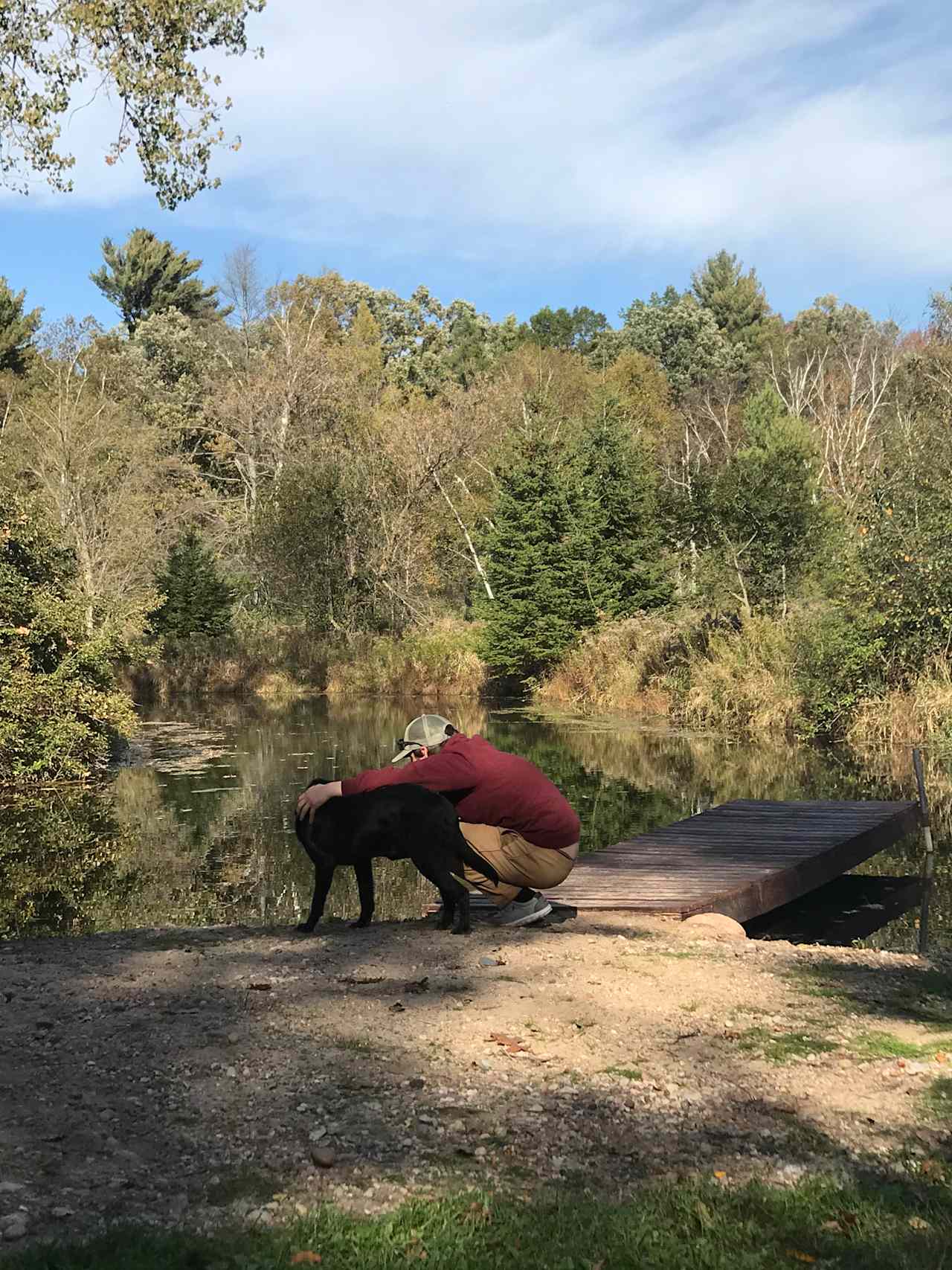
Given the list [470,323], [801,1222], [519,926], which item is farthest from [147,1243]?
[470,323]

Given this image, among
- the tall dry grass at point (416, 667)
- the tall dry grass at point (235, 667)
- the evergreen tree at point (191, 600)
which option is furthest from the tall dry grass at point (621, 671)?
the evergreen tree at point (191, 600)

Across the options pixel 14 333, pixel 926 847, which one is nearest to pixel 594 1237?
pixel 926 847

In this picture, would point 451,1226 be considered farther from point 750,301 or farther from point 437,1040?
point 750,301

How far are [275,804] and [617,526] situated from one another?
17.9 meters

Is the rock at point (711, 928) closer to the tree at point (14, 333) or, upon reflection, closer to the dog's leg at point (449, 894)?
the dog's leg at point (449, 894)

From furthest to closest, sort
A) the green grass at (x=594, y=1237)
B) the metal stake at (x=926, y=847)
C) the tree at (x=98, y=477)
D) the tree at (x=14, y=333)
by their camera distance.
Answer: the tree at (x=14, y=333) < the tree at (x=98, y=477) < the metal stake at (x=926, y=847) < the green grass at (x=594, y=1237)

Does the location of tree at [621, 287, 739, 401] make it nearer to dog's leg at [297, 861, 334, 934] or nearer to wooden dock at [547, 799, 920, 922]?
wooden dock at [547, 799, 920, 922]

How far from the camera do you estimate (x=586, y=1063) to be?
16.2 feet

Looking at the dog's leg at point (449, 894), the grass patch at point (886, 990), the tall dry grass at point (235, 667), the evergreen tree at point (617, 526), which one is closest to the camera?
the grass patch at point (886, 990)

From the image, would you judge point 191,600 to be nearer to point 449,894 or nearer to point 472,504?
point 472,504

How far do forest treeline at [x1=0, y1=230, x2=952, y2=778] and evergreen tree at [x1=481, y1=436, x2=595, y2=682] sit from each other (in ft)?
0.27

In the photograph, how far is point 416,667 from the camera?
35.2m

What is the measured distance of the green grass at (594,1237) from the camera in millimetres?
3244

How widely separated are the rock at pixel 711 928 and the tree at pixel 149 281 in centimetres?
5587
